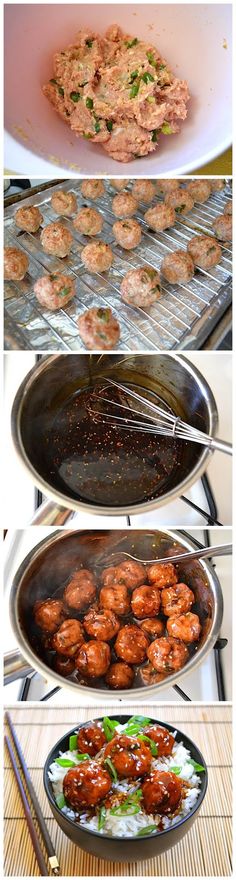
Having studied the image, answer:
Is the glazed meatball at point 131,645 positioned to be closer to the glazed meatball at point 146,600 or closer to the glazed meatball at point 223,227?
the glazed meatball at point 146,600

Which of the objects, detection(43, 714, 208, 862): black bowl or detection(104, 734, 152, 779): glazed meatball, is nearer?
detection(43, 714, 208, 862): black bowl

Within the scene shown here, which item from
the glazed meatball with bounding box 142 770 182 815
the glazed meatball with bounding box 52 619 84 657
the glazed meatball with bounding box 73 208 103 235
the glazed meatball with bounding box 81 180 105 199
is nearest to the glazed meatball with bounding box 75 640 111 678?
the glazed meatball with bounding box 52 619 84 657

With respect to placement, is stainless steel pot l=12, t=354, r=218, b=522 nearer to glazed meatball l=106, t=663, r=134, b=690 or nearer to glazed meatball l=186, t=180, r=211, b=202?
glazed meatball l=106, t=663, r=134, b=690

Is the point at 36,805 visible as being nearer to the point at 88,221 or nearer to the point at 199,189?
the point at 88,221

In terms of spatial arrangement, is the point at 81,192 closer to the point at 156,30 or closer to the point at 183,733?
the point at 156,30

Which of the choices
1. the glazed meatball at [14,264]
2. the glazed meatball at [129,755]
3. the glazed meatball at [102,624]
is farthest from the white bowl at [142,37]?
the glazed meatball at [129,755]

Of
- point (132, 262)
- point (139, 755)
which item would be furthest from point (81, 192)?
point (139, 755)
